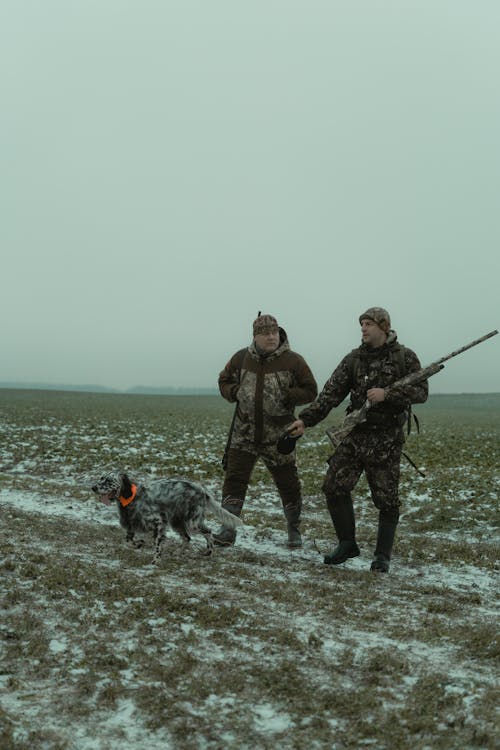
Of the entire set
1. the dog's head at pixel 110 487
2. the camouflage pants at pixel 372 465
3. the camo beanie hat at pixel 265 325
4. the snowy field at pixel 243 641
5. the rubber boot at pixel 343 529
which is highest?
the camo beanie hat at pixel 265 325

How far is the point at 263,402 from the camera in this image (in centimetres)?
838

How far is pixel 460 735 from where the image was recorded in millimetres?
A: 3963

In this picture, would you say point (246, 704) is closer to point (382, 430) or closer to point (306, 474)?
point (382, 430)

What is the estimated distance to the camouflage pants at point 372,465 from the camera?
7.41 metres

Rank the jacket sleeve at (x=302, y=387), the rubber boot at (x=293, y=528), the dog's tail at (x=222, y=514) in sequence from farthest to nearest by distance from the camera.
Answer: the rubber boot at (x=293, y=528) < the jacket sleeve at (x=302, y=387) < the dog's tail at (x=222, y=514)

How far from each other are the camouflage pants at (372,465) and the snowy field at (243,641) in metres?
0.83

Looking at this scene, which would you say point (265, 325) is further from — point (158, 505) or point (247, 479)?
point (158, 505)

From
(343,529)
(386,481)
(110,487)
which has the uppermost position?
(386,481)

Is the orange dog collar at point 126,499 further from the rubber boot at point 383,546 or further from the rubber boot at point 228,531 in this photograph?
the rubber boot at point 383,546

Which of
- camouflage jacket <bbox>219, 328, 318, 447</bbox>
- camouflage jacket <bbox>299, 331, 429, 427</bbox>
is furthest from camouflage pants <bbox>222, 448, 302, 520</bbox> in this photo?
camouflage jacket <bbox>299, 331, 429, 427</bbox>

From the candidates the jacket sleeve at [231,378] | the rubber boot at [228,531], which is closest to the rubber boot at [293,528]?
the rubber boot at [228,531]

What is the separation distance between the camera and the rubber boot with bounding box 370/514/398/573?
7613mm

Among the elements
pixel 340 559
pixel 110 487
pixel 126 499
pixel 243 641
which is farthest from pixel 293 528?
pixel 243 641

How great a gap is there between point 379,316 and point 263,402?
186 centimetres
